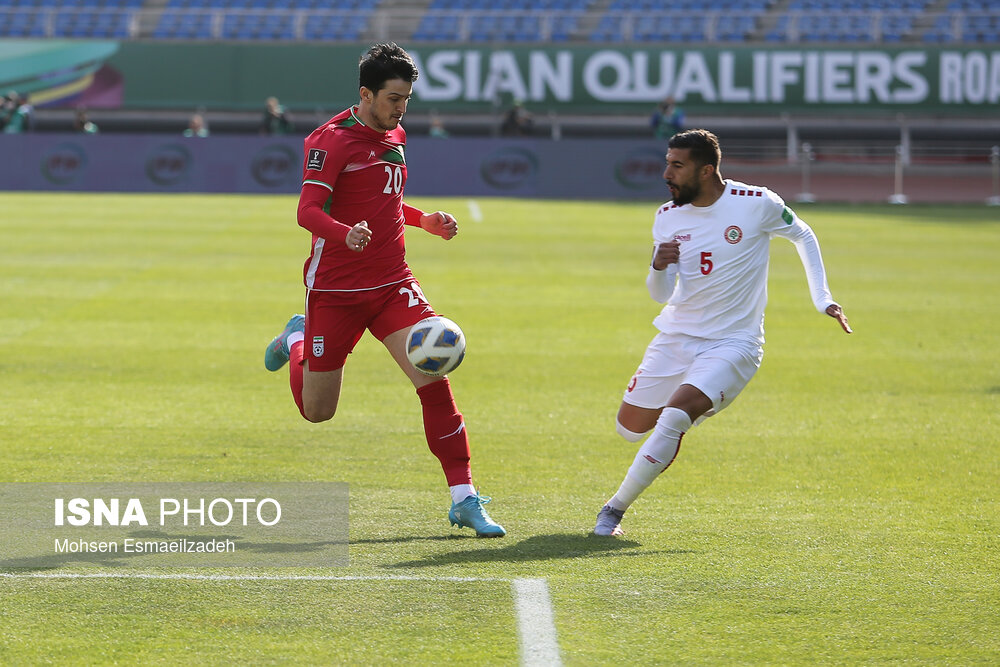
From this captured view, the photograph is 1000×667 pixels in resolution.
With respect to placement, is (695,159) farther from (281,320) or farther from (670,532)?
(281,320)

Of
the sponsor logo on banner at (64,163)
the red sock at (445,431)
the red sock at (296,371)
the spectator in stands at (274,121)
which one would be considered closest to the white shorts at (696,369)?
the red sock at (445,431)

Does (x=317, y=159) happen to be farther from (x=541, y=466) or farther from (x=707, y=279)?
(x=541, y=466)

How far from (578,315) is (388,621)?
9.51 m

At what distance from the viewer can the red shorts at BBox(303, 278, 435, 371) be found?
632 cm

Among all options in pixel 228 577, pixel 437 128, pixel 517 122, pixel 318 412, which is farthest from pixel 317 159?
pixel 437 128

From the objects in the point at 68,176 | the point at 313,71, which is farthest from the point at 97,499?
the point at 313,71

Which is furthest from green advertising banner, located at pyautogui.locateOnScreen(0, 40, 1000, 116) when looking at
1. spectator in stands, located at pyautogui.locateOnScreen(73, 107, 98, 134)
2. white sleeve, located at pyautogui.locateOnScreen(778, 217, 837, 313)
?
white sleeve, located at pyautogui.locateOnScreen(778, 217, 837, 313)

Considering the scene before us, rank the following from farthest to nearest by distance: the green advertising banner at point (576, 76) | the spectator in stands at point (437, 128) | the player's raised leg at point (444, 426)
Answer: the green advertising banner at point (576, 76), the spectator in stands at point (437, 128), the player's raised leg at point (444, 426)

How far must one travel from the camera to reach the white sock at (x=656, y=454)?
6148mm

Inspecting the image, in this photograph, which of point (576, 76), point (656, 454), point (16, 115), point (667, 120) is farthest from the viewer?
point (576, 76)

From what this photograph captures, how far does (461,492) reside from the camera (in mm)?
6199

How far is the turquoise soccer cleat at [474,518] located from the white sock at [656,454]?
1.96 ft

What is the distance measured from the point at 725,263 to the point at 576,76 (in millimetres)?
31540

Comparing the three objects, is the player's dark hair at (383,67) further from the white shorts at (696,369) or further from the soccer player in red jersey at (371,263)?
the white shorts at (696,369)
